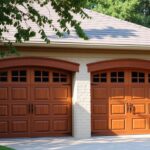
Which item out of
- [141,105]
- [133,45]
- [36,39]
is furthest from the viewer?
[141,105]

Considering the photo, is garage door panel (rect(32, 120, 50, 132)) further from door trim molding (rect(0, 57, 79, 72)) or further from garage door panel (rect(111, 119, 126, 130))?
garage door panel (rect(111, 119, 126, 130))

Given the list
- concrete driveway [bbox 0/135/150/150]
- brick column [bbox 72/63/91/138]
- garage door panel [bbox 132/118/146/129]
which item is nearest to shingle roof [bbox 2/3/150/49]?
brick column [bbox 72/63/91/138]

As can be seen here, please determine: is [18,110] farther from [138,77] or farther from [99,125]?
[138,77]

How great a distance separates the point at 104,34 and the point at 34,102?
368 centimetres

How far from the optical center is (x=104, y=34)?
17.8m

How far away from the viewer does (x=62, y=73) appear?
17.6 m

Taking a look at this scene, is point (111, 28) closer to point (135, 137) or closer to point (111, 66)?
point (111, 66)

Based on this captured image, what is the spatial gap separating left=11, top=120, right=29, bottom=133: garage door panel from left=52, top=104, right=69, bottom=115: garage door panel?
1156 mm

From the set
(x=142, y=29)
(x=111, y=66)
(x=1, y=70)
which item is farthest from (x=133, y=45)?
(x=1, y=70)

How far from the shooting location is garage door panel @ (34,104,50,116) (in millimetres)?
17078

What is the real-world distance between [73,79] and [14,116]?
2.58m

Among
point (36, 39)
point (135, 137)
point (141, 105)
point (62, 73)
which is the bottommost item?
point (135, 137)

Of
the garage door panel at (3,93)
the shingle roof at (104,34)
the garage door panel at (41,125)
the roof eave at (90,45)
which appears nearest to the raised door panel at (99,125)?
the garage door panel at (41,125)

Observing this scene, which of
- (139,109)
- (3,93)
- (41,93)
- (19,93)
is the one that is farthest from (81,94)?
(3,93)
